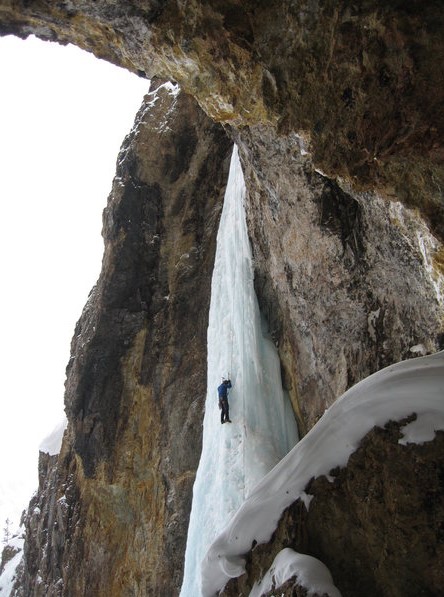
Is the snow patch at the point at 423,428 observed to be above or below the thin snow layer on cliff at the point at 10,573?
above

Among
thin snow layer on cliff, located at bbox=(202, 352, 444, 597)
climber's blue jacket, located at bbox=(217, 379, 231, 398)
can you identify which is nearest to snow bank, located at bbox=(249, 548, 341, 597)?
thin snow layer on cliff, located at bbox=(202, 352, 444, 597)

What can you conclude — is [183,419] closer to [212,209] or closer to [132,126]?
[212,209]

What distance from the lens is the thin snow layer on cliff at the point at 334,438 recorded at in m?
2.87

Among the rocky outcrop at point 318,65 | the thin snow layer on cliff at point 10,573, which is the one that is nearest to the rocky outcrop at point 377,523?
the rocky outcrop at point 318,65

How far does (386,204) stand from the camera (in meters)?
3.75

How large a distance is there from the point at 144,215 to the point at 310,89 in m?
6.90

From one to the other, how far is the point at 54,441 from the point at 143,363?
6.01 metres

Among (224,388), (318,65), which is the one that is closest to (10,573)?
(224,388)

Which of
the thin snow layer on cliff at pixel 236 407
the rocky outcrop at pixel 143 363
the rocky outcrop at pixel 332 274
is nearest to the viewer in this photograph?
the rocky outcrop at pixel 332 274

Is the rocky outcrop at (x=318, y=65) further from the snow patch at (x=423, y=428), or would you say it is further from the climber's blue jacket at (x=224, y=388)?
the climber's blue jacket at (x=224, y=388)

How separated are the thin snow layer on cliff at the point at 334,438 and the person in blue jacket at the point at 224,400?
125 inches

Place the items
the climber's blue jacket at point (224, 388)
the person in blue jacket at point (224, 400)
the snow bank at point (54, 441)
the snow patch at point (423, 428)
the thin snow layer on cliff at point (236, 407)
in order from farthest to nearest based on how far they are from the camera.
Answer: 1. the snow bank at point (54, 441)
2. the climber's blue jacket at point (224, 388)
3. the person in blue jacket at point (224, 400)
4. the thin snow layer on cliff at point (236, 407)
5. the snow patch at point (423, 428)

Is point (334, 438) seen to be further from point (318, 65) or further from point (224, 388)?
point (224, 388)

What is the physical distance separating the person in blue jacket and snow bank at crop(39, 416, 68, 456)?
26.3 ft
